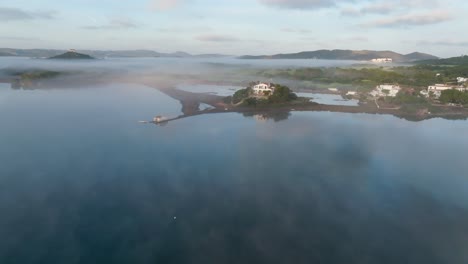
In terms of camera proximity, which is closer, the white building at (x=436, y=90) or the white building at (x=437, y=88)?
the white building at (x=436, y=90)

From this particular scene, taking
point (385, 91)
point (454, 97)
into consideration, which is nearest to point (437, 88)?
point (454, 97)

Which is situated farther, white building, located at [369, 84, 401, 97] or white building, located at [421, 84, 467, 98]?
white building, located at [369, 84, 401, 97]

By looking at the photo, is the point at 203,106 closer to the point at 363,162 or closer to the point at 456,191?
the point at 363,162

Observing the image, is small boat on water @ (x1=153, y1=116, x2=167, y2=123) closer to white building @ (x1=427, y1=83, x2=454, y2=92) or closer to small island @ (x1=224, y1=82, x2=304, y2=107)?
small island @ (x1=224, y1=82, x2=304, y2=107)

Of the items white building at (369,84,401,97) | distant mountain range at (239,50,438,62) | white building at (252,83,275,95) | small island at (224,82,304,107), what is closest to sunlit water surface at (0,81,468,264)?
small island at (224,82,304,107)

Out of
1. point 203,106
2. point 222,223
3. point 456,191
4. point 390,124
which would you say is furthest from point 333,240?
point 203,106

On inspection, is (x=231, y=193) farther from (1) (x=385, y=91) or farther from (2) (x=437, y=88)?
(2) (x=437, y=88)

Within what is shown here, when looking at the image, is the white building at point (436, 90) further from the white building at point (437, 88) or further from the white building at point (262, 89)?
the white building at point (262, 89)

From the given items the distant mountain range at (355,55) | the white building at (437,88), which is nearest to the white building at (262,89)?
the white building at (437,88)

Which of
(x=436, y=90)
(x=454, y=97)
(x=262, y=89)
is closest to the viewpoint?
(x=454, y=97)
